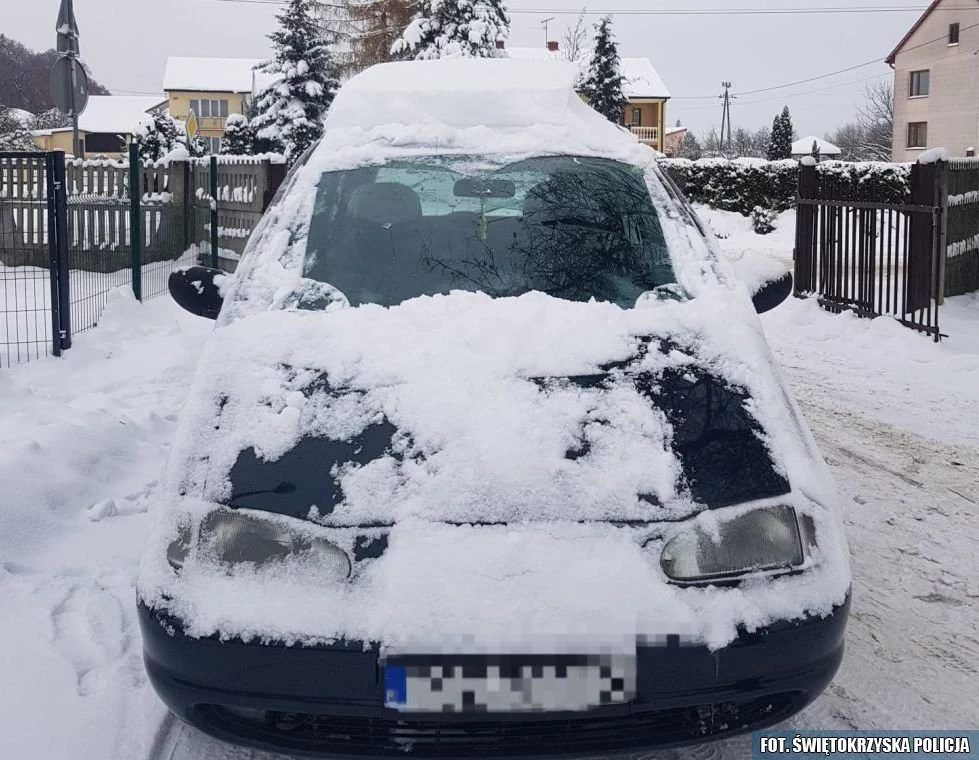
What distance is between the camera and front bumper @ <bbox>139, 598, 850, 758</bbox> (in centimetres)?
233

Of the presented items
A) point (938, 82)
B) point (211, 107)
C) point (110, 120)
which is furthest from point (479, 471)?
point (110, 120)

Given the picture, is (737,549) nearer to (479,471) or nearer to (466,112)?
(479,471)

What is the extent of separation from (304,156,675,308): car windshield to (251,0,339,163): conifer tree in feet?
132

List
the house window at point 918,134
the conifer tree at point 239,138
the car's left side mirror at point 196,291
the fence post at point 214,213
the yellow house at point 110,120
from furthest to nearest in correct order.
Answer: the yellow house at point 110,120 → the house window at point 918,134 → the conifer tree at point 239,138 → the fence post at point 214,213 → the car's left side mirror at point 196,291

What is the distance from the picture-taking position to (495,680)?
2299 millimetres

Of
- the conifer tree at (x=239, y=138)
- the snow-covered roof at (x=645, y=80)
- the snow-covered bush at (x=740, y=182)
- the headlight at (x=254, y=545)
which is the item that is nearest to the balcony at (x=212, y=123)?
the snow-covered roof at (x=645, y=80)

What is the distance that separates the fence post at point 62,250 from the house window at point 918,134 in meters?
55.4

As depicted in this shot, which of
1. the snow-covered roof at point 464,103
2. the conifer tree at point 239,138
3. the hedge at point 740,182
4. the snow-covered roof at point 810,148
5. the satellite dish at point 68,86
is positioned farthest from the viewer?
the snow-covered roof at point 810,148

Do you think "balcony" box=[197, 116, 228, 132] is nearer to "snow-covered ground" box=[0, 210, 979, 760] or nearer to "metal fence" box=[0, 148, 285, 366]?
"metal fence" box=[0, 148, 285, 366]

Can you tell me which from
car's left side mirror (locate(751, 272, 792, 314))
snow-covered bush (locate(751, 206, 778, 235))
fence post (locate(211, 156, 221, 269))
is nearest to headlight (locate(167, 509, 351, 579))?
car's left side mirror (locate(751, 272, 792, 314))

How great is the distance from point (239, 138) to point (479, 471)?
48.9 metres

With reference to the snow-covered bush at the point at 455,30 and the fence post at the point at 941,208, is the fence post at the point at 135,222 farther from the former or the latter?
the snow-covered bush at the point at 455,30

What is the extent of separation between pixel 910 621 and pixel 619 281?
1.57m

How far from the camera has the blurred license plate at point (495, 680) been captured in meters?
2.29
